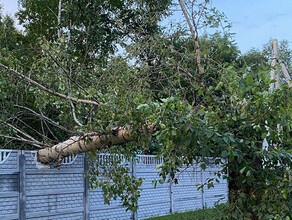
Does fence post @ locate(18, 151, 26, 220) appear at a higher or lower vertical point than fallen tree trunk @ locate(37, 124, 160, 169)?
lower

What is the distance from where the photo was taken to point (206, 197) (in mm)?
13336

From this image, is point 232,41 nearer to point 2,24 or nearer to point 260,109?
point 260,109

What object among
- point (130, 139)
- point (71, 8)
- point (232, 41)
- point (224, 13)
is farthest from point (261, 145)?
point (71, 8)

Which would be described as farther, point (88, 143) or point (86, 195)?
point (86, 195)

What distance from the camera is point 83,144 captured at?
251 inches

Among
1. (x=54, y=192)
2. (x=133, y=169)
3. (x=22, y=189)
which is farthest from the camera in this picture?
(x=133, y=169)

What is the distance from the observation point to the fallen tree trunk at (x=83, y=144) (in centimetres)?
538

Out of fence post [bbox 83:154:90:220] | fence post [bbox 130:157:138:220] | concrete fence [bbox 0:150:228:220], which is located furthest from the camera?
fence post [bbox 130:157:138:220]

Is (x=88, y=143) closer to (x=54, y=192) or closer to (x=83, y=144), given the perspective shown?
(x=83, y=144)

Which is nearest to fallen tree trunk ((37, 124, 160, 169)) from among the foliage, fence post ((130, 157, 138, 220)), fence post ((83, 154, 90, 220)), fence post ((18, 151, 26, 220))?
fence post ((18, 151, 26, 220))

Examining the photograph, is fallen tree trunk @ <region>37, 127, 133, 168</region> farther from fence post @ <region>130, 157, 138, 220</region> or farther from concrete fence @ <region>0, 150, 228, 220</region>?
fence post @ <region>130, 157, 138, 220</region>

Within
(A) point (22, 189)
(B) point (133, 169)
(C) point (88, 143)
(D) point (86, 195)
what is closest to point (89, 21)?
(B) point (133, 169)

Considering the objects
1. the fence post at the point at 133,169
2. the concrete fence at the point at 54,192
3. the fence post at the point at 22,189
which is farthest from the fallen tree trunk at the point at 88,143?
the fence post at the point at 133,169

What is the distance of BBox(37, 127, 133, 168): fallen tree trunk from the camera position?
5379 mm
